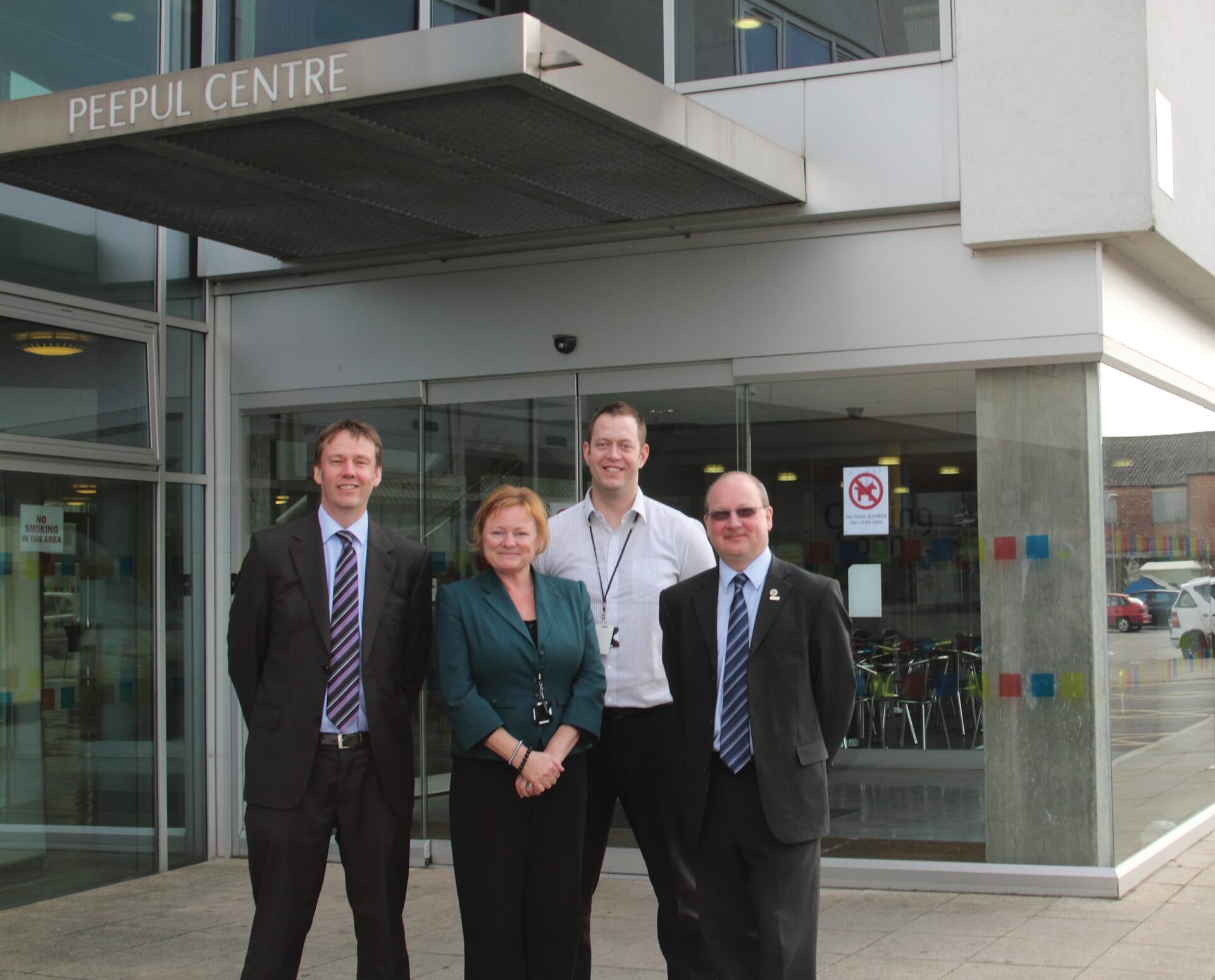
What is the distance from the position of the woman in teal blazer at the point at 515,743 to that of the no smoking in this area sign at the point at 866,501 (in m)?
3.12

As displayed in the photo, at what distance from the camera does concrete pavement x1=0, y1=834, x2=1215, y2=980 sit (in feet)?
19.2

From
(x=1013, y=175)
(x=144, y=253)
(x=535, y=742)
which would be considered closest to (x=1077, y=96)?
(x=1013, y=175)

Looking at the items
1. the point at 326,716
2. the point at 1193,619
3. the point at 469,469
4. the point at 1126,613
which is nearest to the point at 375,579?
the point at 326,716

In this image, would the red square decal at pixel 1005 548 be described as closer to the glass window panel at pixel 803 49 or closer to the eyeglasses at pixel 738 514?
the glass window panel at pixel 803 49

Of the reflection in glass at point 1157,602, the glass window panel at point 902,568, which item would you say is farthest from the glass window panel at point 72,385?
the reflection in glass at point 1157,602

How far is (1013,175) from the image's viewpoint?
6836mm

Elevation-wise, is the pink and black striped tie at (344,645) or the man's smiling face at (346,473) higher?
the man's smiling face at (346,473)

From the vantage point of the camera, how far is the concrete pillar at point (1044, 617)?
6961 mm

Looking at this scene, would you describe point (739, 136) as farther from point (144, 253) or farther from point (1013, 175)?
point (144, 253)

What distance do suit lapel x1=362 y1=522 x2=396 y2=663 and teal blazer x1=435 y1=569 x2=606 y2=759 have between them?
212 millimetres

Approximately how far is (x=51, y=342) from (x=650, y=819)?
4350 mm

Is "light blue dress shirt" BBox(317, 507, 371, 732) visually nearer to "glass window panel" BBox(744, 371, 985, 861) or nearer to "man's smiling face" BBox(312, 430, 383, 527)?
"man's smiling face" BBox(312, 430, 383, 527)

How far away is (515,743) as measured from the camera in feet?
14.3

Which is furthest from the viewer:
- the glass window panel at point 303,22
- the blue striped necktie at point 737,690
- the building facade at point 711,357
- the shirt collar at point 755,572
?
the glass window panel at point 303,22
